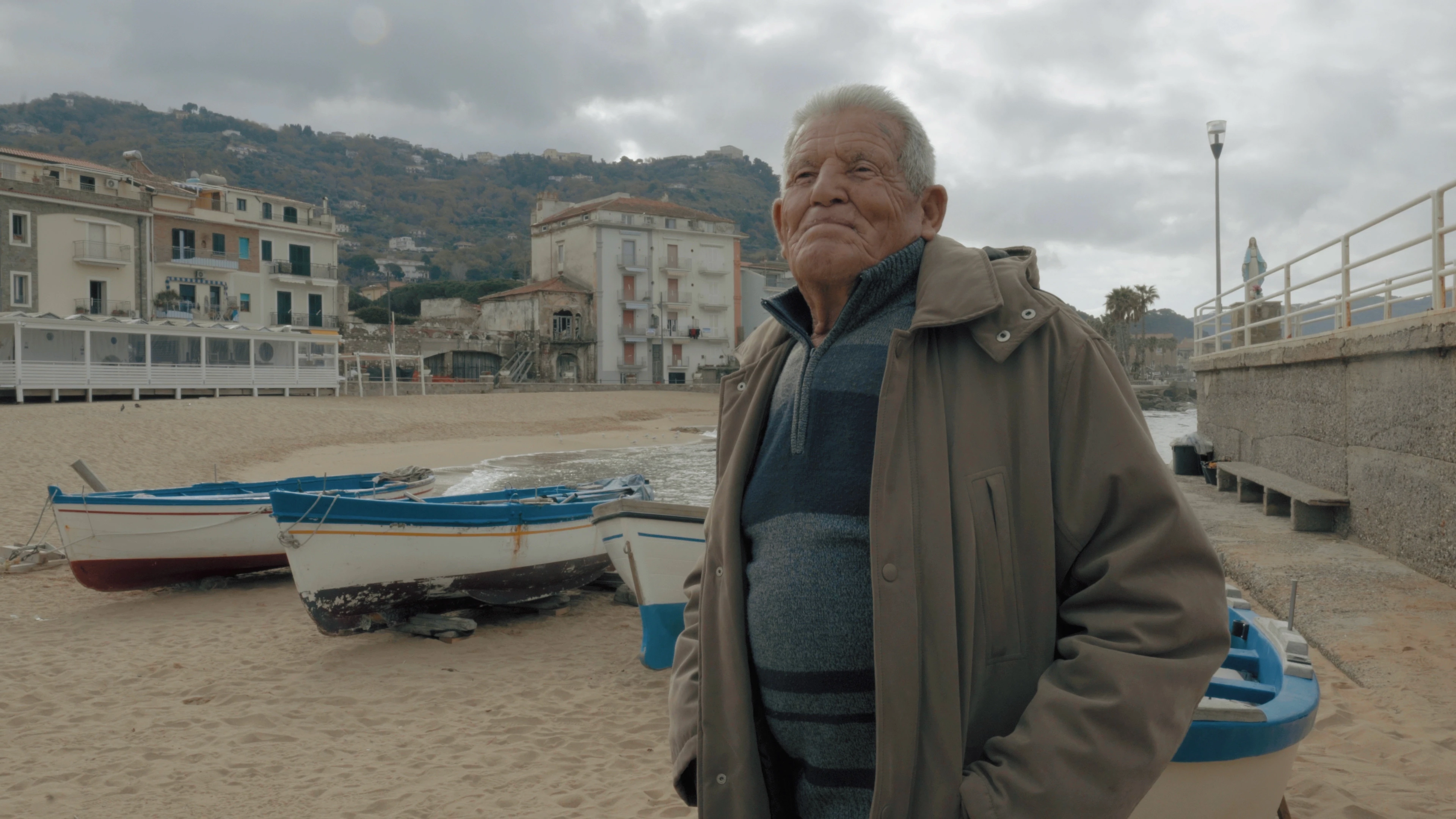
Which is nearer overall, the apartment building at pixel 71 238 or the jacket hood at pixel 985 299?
the jacket hood at pixel 985 299

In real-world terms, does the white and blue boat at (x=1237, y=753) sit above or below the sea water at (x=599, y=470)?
above

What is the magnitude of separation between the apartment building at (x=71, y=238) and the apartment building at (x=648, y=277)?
23.0 metres

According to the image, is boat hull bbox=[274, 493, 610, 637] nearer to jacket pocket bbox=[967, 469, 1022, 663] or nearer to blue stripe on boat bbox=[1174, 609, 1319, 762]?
blue stripe on boat bbox=[1174, 609, 1319, 762]

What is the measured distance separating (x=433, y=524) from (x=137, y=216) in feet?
127

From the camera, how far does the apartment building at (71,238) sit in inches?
1341

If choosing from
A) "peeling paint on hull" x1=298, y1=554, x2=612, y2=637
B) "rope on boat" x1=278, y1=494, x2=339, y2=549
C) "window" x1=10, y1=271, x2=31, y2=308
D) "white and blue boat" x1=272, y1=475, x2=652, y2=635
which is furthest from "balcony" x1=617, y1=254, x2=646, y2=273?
"rope on boat" x1=278, y1=494, x2=339, y2=549

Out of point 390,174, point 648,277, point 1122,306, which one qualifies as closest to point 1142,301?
point 1122,306

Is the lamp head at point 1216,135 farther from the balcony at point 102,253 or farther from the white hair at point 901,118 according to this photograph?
the balcony at point 102,253

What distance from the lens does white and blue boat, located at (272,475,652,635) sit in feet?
23.0

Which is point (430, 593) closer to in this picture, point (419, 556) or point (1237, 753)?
point (419, 556)

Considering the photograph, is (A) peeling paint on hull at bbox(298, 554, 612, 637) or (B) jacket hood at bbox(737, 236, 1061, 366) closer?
(B) jacket hood at bbox(737, 236, 1061, 366)

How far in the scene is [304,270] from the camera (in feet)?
143

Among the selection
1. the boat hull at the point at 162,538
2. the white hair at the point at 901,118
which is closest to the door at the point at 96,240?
the boat hull at the point at 162,538

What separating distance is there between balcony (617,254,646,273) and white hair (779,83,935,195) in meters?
53.6
